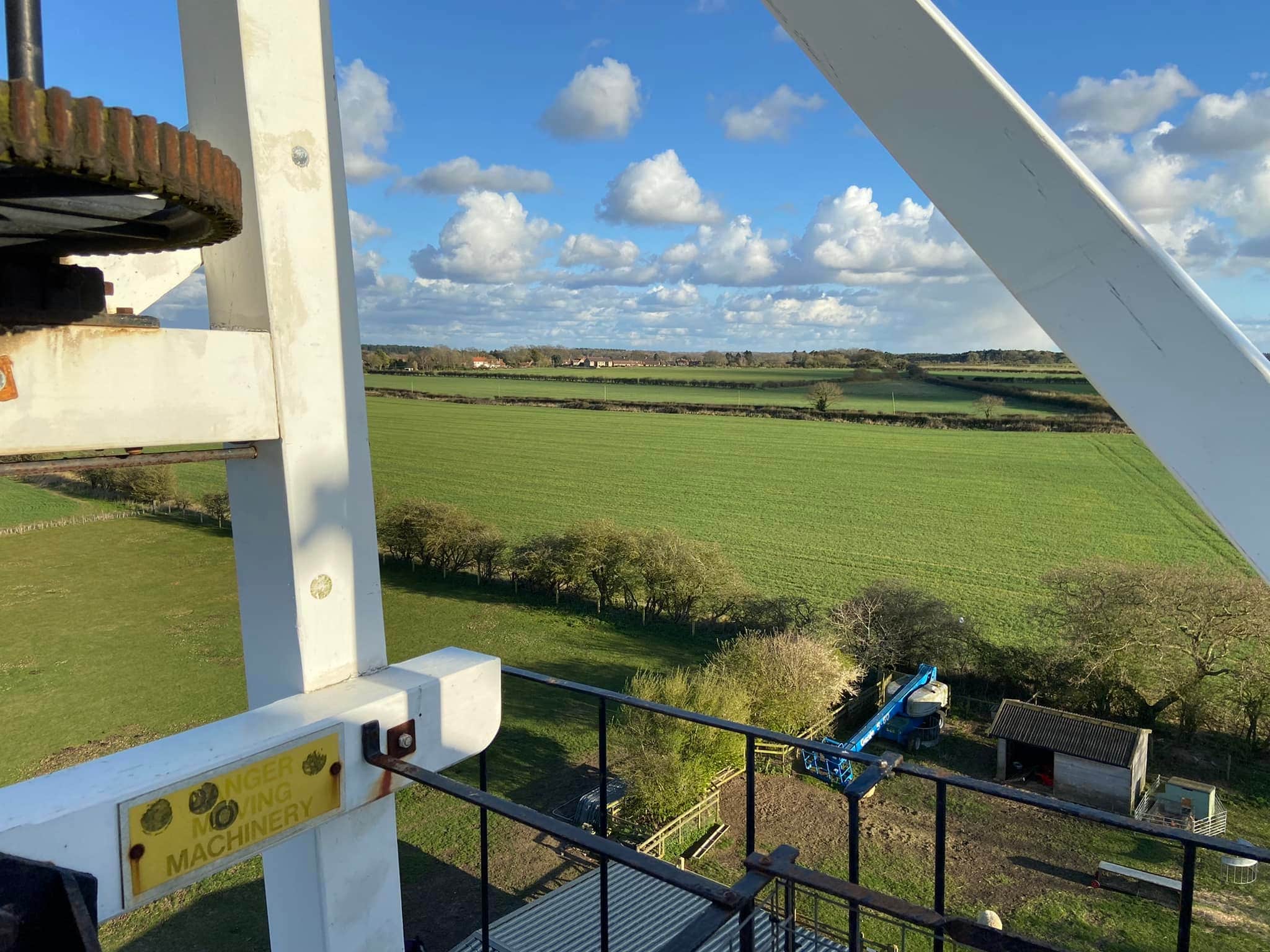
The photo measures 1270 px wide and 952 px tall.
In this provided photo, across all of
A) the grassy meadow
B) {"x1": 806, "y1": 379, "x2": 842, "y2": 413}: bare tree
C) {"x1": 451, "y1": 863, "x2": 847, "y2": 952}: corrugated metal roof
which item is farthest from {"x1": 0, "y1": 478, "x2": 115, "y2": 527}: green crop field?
{"x1": 806, "y1": 379, "x2": 842, "y2": 413}: bare tree

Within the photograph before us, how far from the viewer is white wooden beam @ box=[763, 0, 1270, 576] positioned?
4.20 ft

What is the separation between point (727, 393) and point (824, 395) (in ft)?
60.7

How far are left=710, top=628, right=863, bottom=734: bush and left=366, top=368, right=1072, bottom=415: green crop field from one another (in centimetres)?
6195

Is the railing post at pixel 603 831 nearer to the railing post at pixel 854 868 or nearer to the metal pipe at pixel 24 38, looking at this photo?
the railing post at pixel 854 868

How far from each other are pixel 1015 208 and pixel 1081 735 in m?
19.3

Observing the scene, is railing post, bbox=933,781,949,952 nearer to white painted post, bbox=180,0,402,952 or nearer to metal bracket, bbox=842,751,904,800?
metal bracket, bbox=842,751,904,800

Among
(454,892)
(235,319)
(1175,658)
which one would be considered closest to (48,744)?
(454,892)

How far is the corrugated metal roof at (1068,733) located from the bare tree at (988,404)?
6260 centimetres

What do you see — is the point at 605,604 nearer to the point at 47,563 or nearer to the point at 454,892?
the point at 454,892

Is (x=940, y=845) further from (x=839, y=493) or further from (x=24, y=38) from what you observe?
(x=839, y=493)

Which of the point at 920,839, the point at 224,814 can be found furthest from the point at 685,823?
the point at 224,814

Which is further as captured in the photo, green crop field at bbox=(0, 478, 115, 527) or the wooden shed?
green crop field at bbox=(0, 478, 115, 527)

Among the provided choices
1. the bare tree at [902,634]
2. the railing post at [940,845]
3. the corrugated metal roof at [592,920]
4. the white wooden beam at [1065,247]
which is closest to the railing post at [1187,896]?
the railing post at [940,845]

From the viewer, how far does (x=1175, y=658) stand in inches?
782
